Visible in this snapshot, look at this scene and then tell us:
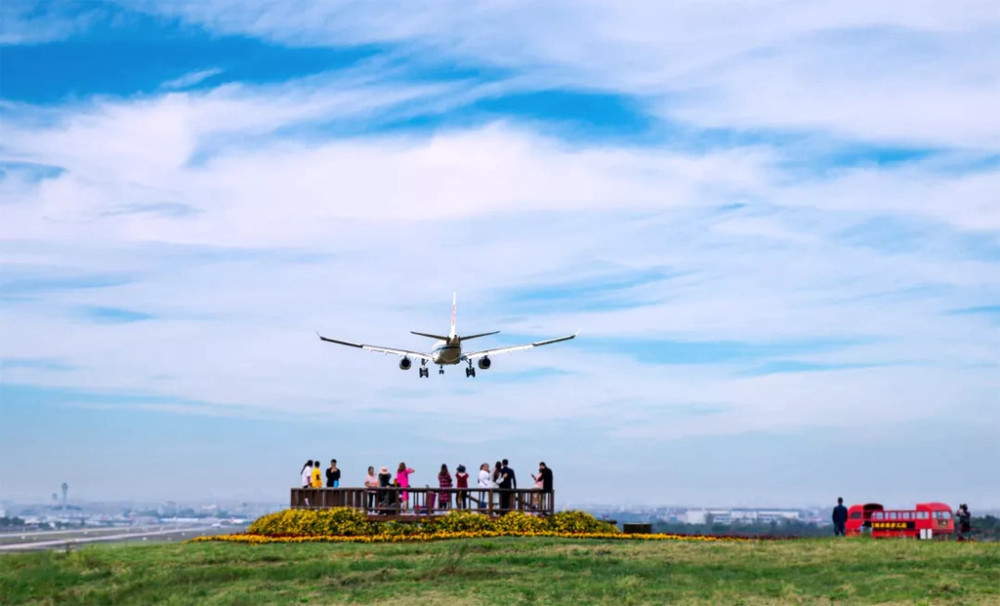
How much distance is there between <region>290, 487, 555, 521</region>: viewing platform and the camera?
38281 millimetres

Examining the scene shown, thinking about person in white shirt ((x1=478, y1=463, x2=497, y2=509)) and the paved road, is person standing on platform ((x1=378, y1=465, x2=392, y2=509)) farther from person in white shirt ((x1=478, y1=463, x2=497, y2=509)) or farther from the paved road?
the paved road

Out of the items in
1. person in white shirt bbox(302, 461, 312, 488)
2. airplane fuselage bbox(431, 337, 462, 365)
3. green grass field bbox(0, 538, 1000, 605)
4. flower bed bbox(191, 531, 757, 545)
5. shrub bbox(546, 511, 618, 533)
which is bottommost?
green grass field bbox(0, 538, 1000, 605)

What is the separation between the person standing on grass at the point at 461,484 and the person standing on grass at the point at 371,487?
8.58 ft

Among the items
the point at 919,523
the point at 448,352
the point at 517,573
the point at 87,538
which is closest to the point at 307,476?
the point at 517,573

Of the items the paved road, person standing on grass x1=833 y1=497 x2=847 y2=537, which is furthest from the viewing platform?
the paved road

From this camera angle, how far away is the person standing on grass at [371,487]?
3847cm

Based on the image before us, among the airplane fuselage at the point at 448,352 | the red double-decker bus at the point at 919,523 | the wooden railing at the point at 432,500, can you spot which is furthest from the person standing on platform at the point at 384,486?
the airplane fuselage at the point at 448,352

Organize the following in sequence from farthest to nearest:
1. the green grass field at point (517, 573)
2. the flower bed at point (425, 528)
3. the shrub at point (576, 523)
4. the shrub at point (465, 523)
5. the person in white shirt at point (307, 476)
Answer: the person in white shirt at point (307, 476) → the shrub at point (576, 523) → the shrub at point (465, 523) → the flower bed at point (425, 528) → the green grass field at point (517, 573)

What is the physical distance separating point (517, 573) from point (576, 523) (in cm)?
1083

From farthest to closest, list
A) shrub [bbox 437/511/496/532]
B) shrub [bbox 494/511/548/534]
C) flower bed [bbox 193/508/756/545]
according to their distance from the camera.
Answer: shrub [bbox 437/511/496/532] < shrub [bbox 494/511/548/534] < flower bed [bbox 193/508/756/545]

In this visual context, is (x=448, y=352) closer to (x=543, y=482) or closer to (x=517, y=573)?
(x=543, y=482)

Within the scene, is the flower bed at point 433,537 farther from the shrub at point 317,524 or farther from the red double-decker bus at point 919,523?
the red double-decker bus at point 919,523

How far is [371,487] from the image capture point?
3850cm

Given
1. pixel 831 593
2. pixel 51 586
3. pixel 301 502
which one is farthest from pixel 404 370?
pixel 831 593
